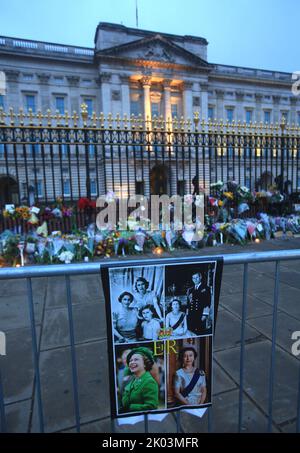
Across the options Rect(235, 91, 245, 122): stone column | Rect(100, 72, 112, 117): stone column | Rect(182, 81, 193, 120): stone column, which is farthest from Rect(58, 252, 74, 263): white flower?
Rect(235, 91, 245, 122): stone column

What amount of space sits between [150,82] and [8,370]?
117ft

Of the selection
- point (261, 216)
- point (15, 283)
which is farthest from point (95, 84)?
point (15, 283)

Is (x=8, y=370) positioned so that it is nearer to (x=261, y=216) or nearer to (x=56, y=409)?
(x=56, y=409)

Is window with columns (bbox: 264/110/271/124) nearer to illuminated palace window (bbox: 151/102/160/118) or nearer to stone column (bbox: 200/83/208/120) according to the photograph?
stone column (bbox: 200/83/208/120)

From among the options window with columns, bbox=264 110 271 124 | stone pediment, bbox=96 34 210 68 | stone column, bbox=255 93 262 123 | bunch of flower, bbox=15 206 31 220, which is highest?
stone pediment, bbox=96 34 210 68

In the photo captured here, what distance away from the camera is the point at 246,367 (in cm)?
253

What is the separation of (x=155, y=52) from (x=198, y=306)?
37.2 metres

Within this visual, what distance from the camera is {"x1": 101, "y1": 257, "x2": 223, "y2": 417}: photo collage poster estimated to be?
4.85ft

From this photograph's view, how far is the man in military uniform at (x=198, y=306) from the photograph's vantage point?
1.54 metres

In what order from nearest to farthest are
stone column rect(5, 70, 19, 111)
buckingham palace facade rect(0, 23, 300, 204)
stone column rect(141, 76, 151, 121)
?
stone column rect(5, 70, 19, 111) → buckingham palace facade rect(0, 23, 300, 204) → stone column rect(141, 76, 151, 121)

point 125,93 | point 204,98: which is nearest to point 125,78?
point 125,93

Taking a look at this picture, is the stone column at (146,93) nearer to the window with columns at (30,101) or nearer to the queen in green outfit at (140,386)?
the window with columns at (30,101)

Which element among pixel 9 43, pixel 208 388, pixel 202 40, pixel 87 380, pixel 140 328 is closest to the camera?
pixel 140 328

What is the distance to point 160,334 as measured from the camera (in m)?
1.55
